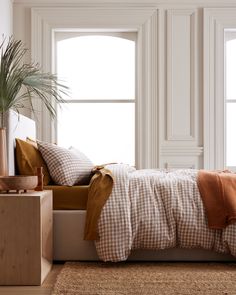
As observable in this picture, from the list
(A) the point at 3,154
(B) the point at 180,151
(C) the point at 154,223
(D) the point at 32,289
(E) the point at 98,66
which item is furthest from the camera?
(E) the point at 98,66

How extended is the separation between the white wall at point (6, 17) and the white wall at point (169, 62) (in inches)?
6.3

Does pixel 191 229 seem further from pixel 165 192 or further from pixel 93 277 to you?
pixel 93 277

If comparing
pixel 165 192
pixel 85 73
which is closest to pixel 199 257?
pixel 165 192

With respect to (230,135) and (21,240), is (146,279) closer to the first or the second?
(21,240)

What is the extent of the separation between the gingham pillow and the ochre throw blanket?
15 cm

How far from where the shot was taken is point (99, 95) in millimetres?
6062

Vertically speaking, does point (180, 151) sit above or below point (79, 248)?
above

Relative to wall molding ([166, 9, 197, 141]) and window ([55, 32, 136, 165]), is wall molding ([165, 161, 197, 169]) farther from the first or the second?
window ([55, 32, 136, 165])

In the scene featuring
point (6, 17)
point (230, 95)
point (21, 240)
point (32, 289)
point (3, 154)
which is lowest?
point (32, 289)

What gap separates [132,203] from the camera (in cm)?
320

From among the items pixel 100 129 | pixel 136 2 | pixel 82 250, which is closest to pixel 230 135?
pixel 100 129

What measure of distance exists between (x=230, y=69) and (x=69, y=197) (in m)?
3.43

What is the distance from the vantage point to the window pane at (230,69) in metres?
6.09

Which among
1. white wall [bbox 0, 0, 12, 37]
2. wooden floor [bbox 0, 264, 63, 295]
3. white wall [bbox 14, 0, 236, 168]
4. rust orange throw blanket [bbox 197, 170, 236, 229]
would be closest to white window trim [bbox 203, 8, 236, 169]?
white wall [bbox 14, 0, 236, 168]
